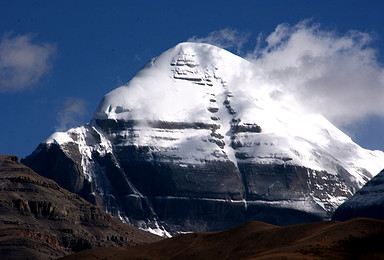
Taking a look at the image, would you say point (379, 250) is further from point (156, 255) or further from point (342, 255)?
point (156, 255)

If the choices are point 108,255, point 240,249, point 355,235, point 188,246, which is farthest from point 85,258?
point 355,235

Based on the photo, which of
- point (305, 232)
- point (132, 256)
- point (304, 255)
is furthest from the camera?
point (132, 256)

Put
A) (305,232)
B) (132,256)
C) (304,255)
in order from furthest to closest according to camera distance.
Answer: (132,256)
(305,232)
(304,255)

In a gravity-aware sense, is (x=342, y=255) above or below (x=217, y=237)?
below

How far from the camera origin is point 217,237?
5763 inches

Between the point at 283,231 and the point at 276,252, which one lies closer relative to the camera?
the point at 276,252

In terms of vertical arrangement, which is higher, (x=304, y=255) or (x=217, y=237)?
(x=217, y=237)

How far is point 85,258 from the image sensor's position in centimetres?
14600

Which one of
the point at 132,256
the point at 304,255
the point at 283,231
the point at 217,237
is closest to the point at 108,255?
the point at 132,256

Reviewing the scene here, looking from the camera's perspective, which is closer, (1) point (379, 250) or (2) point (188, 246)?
(1) point (379, 250)

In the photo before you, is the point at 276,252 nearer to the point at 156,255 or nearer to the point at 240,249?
the point at 240,249

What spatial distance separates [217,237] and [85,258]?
798 inches

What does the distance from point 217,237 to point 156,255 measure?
969cm

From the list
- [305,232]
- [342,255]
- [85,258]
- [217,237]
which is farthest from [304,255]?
[85,258]
